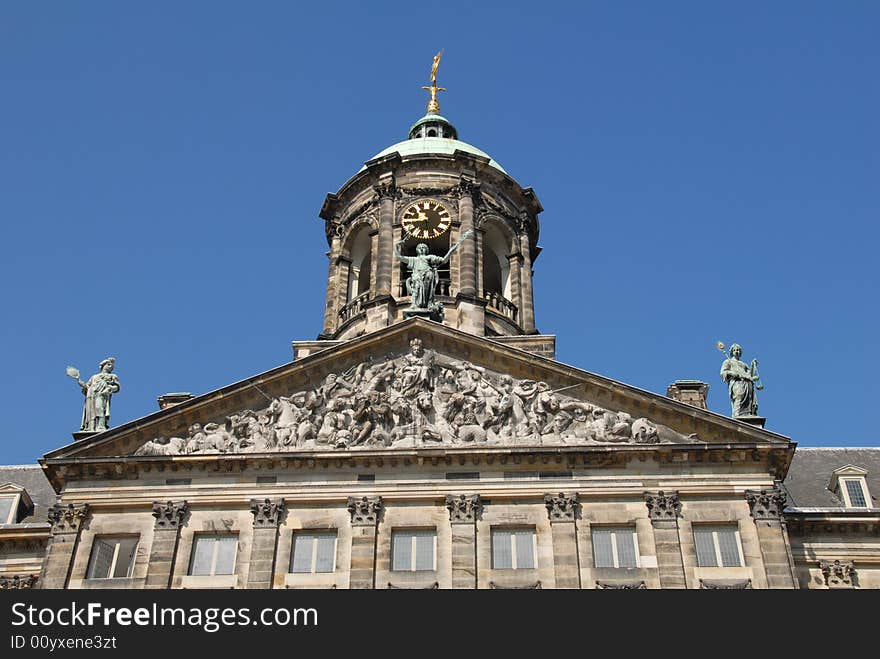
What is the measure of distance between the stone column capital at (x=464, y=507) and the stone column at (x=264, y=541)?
426 cm


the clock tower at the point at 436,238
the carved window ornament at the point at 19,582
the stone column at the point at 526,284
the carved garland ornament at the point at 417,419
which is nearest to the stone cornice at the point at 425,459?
the carved garland ornament at the point at 417,419

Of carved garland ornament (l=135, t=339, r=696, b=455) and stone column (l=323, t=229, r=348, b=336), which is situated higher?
stone column (l=323, t=229, r=348, b=336)

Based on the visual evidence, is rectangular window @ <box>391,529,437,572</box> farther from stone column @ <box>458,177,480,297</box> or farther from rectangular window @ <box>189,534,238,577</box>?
stone column @ <box>458,177,480,297</box>

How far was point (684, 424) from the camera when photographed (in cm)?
2855

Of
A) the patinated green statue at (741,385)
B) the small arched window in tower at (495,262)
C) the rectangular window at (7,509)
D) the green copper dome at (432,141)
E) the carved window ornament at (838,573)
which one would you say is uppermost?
the green copper dome at (432,141)

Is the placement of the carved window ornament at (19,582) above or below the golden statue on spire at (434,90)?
below

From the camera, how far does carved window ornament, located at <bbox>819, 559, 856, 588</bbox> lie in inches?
1168

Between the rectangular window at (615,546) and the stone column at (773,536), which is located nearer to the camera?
the stone column at (773,536)

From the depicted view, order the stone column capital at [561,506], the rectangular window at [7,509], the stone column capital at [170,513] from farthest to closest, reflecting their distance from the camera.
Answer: the rectangular window at [7,509], the stone column capital at [170,513], the stone column capital at [561,506]

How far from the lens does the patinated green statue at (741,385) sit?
29.7m

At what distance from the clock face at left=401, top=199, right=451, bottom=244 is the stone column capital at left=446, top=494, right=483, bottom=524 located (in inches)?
523

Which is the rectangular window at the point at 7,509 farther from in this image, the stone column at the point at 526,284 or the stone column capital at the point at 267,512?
the stone column at the point at 526,284

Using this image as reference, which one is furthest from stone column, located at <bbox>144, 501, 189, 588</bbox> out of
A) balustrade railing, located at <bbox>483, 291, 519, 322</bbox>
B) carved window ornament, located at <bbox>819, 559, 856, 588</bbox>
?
carved window ornament, located at <bbox>819, 559, 856, 588</bbox>
